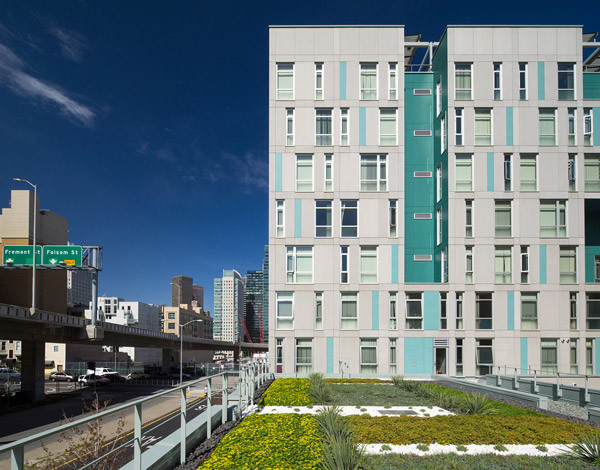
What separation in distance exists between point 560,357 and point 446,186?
48.0ft

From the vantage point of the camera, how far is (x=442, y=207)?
33688mm

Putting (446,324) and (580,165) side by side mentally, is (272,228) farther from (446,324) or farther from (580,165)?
(580,165)

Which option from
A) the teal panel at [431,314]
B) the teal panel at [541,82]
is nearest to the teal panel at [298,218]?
the teal panel at [431,314]

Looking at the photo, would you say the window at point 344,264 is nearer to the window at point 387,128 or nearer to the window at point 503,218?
the window at point 387,128

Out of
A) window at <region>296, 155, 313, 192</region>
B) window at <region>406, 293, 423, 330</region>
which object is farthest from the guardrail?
window at <region>296, 155, 313, 192</region>

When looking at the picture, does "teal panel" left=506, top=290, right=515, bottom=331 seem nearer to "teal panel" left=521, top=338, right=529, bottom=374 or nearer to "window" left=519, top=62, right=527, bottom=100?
"teal panel" left=521, top=338, right=529, bottom=374

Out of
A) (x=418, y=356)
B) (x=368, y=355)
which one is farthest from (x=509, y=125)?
(x=368, y=355)

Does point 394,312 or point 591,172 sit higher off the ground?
point 591,172

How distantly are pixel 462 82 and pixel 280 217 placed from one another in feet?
55.9

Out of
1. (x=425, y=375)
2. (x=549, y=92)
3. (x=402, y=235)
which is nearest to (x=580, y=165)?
(x=549, y=92)

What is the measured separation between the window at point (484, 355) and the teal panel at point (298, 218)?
49.5 feet

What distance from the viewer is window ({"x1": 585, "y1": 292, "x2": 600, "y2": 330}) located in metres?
32.5

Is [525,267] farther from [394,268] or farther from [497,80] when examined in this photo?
[497,80]

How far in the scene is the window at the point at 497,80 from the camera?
109ft
